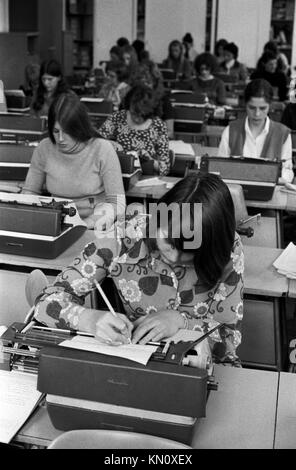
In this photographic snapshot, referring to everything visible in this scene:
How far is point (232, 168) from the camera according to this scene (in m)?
3.25

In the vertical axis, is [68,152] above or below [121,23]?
below

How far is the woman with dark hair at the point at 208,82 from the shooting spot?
7.45 m

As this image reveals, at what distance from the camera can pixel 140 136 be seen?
424cm

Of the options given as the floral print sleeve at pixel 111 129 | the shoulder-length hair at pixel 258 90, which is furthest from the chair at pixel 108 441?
the floral print sleeve at pixel 111 129

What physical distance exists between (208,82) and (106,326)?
645cm

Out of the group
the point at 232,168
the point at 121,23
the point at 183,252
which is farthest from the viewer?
the point at 121,23

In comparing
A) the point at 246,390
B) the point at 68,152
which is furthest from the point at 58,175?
the point at 246,390

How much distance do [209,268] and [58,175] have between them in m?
1.54

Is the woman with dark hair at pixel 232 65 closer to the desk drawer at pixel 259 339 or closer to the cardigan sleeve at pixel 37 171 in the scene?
the cardigan sleeve at pixel 37 171

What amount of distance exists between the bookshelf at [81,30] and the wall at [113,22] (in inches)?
9.6

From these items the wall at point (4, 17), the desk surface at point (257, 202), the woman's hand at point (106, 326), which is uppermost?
the wall at point (4, 17)

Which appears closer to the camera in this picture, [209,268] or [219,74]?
[209,268]

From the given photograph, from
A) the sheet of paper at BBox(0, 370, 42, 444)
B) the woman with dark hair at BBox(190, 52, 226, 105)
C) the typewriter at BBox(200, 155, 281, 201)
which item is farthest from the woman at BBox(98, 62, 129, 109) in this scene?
the sheet of paper at BBox(0, 370, 42, 444)

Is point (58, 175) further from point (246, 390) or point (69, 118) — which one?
point (246, 390)
